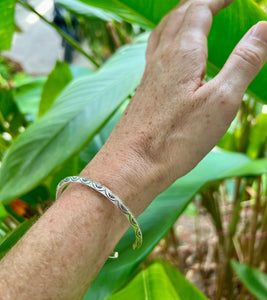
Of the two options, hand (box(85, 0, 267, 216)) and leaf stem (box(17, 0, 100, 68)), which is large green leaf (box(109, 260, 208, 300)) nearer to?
hand (box(85, 0, 267, 216))

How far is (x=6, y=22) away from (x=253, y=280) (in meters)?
0.59

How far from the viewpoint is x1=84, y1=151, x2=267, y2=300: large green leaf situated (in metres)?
0.40

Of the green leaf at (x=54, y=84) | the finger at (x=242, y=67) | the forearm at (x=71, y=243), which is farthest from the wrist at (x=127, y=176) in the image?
the green leaf at (x=54, y=84)

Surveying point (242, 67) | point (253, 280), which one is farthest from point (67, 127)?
point (253, 280)

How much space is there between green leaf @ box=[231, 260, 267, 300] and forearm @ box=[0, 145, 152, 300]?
A: 1.22 ft

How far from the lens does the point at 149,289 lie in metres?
0.41

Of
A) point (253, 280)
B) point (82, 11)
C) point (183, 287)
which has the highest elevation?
→ point (82, 11)

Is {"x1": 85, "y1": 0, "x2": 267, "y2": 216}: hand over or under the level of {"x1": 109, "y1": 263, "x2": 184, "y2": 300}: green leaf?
over

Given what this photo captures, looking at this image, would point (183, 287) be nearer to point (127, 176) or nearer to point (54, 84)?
point (127, 176)

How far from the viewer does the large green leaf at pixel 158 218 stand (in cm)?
40

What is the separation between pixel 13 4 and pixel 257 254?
76 cm

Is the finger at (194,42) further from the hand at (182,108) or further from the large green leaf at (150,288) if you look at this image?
the large green leaf at (150,288)

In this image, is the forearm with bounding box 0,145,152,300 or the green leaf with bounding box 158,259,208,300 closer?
the forearm with bounding box 0,145,152,300

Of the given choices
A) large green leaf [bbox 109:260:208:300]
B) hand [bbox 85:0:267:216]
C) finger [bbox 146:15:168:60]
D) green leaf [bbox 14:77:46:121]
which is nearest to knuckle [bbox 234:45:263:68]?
hand [bbox 85:0:267:216]
